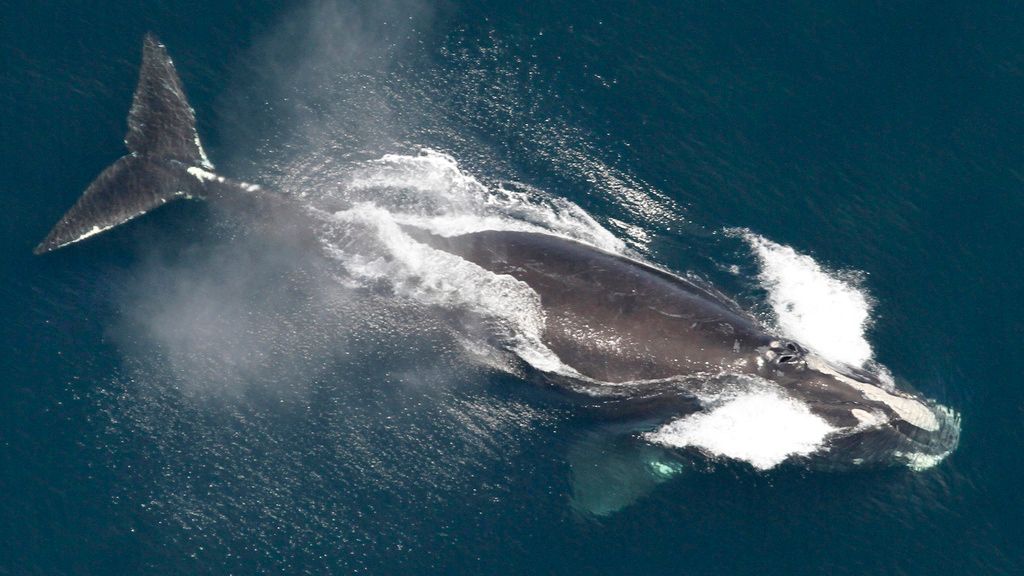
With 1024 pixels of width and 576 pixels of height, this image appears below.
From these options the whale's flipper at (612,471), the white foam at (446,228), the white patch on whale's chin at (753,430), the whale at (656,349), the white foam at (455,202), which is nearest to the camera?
the whale's flipper at (612,471)

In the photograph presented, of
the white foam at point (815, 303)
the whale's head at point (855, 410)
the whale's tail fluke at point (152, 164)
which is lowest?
the whale's tail fluke at point (152, 164)

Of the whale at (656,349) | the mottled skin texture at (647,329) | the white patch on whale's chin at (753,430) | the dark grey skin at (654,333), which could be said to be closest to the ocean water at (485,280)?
the white patch on whale's chin at (753,430)

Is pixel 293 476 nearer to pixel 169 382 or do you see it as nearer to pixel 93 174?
pixel 169 382

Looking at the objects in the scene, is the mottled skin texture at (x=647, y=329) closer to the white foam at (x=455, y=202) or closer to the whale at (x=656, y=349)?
the whale at (x=656, y=349)

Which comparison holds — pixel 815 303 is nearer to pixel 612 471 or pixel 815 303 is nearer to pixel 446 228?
pixel 612 471

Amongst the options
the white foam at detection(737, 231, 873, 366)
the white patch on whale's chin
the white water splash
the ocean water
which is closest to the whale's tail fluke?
the ocean water

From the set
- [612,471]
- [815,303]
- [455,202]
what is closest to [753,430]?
[612,471]
